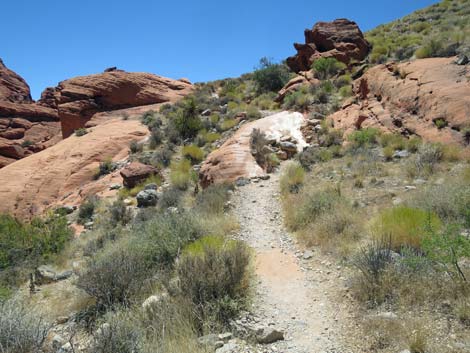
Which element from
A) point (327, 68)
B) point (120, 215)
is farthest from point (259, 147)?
point (327, 68)

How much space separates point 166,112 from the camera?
21.3 metres

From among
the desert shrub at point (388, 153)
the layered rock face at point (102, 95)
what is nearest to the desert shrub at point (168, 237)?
the desert shrub at point (388, 153)

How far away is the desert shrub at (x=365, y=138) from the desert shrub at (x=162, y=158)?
793 centimetres

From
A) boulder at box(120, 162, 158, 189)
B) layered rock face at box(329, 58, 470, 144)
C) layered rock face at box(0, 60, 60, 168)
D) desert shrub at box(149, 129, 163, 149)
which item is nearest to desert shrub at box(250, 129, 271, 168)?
layered rock face at box(329, 58, 470, 144)

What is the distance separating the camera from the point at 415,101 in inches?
421

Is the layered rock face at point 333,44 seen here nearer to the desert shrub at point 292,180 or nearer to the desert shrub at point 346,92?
the desert shrub at point 346,92

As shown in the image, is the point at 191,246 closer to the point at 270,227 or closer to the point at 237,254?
the point at 237,254

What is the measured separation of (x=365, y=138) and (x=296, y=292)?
7473mm

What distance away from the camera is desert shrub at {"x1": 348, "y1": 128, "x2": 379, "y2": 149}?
35.1ft

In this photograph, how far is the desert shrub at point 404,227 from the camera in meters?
4.74

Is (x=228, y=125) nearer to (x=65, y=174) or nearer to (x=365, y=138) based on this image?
(x=365, y=138)

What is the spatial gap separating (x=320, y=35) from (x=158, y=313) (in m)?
21.7

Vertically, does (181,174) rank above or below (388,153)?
below

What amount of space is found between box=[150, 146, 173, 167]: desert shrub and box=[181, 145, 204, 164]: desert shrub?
2.31 ft
